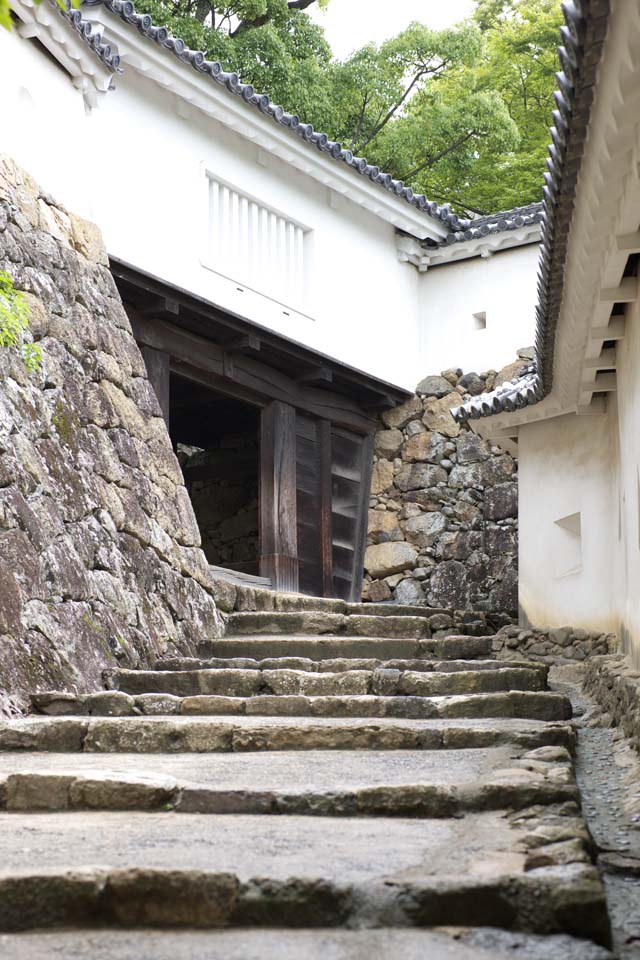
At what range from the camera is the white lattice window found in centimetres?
1198

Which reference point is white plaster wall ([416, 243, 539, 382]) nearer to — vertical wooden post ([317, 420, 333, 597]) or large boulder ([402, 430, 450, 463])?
large boulder ([402, 430, 450, 463])

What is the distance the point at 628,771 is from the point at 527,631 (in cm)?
518

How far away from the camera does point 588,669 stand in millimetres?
8562

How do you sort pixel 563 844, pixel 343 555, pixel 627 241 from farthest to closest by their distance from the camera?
pixel 343 555
pixel 627 241
pixel 563 844

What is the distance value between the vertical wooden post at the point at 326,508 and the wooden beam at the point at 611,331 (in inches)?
263

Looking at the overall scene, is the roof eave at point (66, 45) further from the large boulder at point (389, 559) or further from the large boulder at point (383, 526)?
the large boulder at point (389, 559)

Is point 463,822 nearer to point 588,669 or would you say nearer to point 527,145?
point 588,669

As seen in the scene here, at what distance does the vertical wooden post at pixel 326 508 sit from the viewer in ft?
44.2

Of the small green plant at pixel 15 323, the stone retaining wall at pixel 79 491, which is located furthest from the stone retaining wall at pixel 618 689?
the small green plant at pixel 15 323

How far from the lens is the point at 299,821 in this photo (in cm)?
377

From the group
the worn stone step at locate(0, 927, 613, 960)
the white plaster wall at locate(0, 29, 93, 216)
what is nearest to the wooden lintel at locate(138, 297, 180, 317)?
the white plaster wall at locate(0, 29, 93, 216)

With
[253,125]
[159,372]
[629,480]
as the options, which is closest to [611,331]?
[629,480]

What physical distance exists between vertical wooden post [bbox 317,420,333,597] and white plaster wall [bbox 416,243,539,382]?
6.78ft

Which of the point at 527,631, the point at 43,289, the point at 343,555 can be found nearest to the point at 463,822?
the point at 43,289
